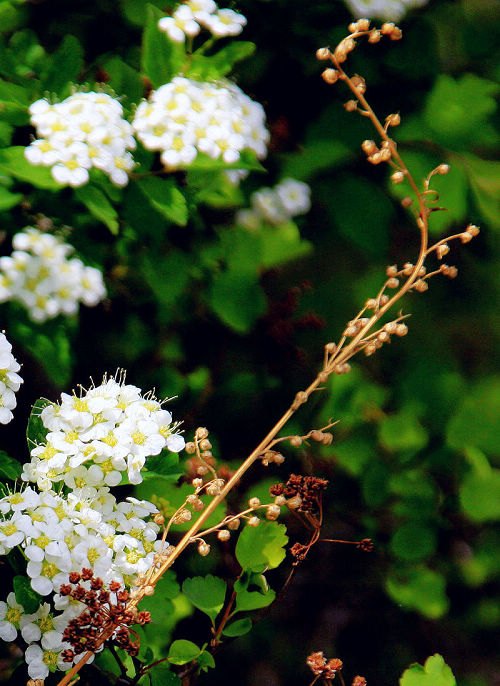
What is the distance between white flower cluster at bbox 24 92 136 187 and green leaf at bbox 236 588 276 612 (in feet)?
1.98

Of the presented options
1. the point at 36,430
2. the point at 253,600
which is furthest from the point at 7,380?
the point at 253,600

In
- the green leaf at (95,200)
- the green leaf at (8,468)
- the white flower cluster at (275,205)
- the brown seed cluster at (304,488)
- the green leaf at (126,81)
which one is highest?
the green leaf at (126,81)

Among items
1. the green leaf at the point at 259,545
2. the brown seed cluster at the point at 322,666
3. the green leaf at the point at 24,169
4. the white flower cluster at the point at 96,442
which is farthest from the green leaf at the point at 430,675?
the green leaf at the point at 24,169

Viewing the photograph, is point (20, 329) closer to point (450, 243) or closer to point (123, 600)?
point (123, 600)

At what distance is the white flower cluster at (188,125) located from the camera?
111cm

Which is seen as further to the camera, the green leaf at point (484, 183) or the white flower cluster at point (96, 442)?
the green leaf at point (484, 183)

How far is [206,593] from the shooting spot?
1063mm

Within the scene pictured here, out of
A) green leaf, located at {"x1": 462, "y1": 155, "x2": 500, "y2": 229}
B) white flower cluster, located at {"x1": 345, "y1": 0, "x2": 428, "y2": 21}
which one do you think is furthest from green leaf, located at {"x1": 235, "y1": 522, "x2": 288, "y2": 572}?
white flower cluster, located at {"x1": 345, "y1": 0, "x2": 428, "y2": 21}

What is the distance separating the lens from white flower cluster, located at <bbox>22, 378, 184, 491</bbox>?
93cm

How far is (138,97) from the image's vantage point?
124cm

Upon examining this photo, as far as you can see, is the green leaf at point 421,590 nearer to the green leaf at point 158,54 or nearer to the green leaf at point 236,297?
the green leaf at point 236,297

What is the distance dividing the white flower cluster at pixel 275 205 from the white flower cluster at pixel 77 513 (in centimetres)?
48

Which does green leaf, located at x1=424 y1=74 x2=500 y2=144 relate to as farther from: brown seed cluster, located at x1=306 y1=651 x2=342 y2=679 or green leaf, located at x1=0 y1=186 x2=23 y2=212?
brown seed cluster, located at x1=306 y1=651 x2=342 y2=679

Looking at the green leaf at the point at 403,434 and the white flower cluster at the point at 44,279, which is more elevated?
the white flower cluster at the point at 44,279
